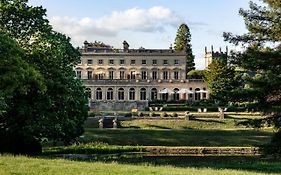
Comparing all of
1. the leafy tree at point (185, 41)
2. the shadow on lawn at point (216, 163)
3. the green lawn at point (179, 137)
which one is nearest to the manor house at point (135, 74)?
the leafy tree at point (185, 41)

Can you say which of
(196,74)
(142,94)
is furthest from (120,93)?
(196,74)

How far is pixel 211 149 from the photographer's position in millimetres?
31781

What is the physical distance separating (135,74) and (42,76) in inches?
2708

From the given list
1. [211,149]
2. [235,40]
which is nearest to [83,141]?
[211,149]

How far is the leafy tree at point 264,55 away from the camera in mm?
21362

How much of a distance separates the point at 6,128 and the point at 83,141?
10.4 meters

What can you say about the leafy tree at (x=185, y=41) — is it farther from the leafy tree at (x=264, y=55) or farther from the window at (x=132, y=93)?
the leafy tree at (x=264, y=55)

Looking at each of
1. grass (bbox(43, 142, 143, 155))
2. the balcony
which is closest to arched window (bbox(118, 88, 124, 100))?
the balcony

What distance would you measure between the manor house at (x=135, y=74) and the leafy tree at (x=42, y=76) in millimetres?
60337

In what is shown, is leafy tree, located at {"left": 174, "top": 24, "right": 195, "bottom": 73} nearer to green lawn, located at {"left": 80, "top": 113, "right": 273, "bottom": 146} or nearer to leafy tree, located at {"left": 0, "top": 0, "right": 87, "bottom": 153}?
green lawn, located at {"left": 80, "top": 113, "right": 273, "bottom": 146}

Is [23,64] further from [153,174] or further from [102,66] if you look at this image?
[102,66]

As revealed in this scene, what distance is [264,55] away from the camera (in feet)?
71.9

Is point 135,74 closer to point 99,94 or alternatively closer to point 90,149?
point 99,94

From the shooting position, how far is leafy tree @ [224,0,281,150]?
70.1 feet
